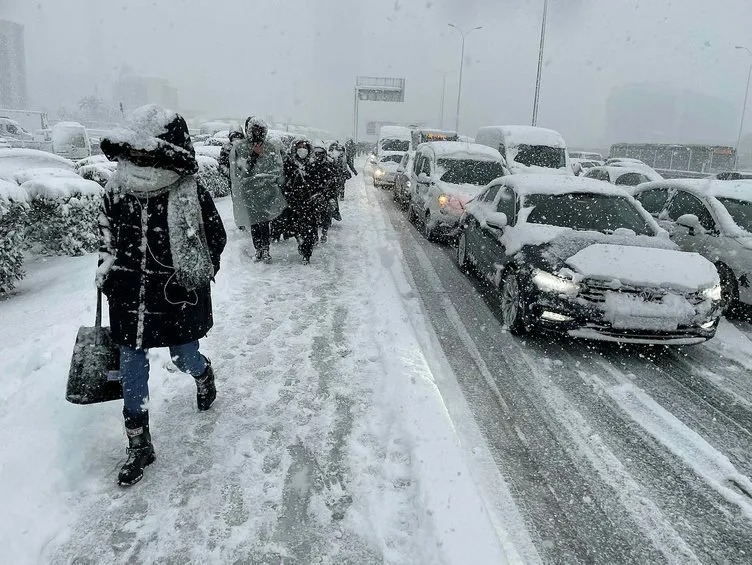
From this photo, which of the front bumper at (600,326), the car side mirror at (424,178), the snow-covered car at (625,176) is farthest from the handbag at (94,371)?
the snow-covered car at (625,176)

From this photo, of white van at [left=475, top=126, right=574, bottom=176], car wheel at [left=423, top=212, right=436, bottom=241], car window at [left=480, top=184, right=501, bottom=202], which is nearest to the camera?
car window at [left=480, top=184, right=501, bottom=202]

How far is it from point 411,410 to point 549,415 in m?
1.05

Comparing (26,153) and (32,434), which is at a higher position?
(26,153)

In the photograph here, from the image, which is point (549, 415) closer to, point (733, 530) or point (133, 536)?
point (733, 530)

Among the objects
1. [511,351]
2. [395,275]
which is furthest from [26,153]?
[511,351]

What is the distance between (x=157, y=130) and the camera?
9.03 feet

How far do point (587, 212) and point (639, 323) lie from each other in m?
1.92

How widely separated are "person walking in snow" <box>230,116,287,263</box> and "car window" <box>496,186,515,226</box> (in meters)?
3.11

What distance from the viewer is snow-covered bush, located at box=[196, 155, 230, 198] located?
1293 centimetres

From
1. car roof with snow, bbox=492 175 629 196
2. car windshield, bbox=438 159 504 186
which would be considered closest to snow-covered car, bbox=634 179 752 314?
car roof with snow, bbox=492 175 629 196

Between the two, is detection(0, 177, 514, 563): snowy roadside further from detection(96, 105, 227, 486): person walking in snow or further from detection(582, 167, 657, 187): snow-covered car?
detection(582, 167, 657, 187): snow-covered car

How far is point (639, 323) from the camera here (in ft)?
15.5

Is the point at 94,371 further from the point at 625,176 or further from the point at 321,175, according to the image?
the point at 625,176

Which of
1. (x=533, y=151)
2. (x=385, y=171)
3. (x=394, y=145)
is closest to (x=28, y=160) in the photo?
(x=533, y=151)
